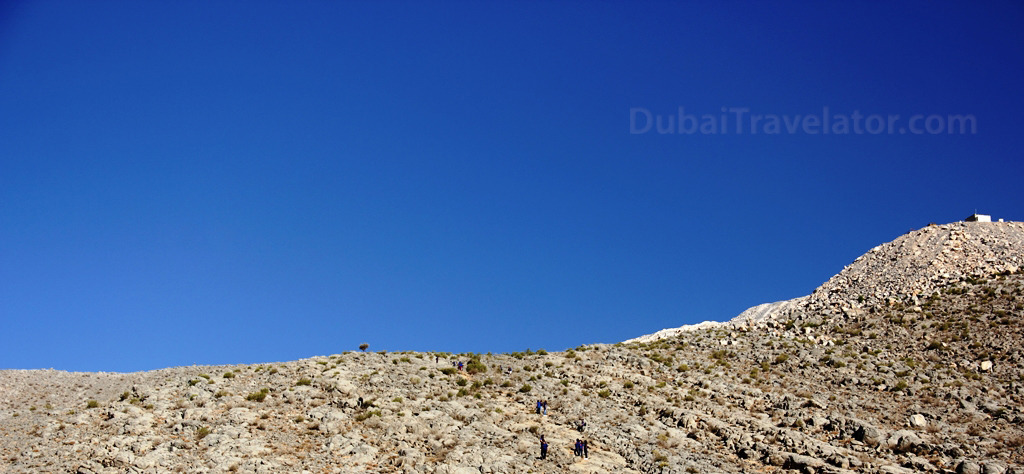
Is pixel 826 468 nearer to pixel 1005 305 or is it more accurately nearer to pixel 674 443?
pixel 674 443

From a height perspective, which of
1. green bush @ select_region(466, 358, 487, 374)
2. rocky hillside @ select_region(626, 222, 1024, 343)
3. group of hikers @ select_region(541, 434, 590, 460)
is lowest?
group of hikers @ select_region(541, 434, 590, 460)

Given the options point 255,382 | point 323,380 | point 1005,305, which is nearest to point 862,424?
point 1005,305

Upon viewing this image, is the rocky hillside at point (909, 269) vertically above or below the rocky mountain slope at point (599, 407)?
above

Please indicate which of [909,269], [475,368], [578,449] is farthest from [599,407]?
[909,269]

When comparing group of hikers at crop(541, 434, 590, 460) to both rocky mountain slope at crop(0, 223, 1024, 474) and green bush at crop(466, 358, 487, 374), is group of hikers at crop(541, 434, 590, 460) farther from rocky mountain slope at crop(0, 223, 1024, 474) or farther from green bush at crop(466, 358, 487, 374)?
green bush at crop(466, 358, 487, 374)

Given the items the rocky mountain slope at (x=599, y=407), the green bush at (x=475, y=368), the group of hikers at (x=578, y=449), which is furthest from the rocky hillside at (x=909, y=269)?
the group of hikers at (x=578, y=449)

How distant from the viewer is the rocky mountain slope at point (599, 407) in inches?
1449

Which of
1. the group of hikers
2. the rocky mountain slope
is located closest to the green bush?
the rocky mountain slope

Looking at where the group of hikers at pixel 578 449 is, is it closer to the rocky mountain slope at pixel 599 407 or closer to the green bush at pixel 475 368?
the rocky mountain slope at pixel 599 407

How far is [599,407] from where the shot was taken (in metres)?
45.5

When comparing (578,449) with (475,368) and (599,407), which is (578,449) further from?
(475,368)

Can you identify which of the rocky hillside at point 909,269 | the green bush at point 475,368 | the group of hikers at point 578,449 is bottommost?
the group of hikers at point 578,449

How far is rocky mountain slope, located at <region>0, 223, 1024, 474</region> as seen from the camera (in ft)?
121

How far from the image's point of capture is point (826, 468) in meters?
35.8
